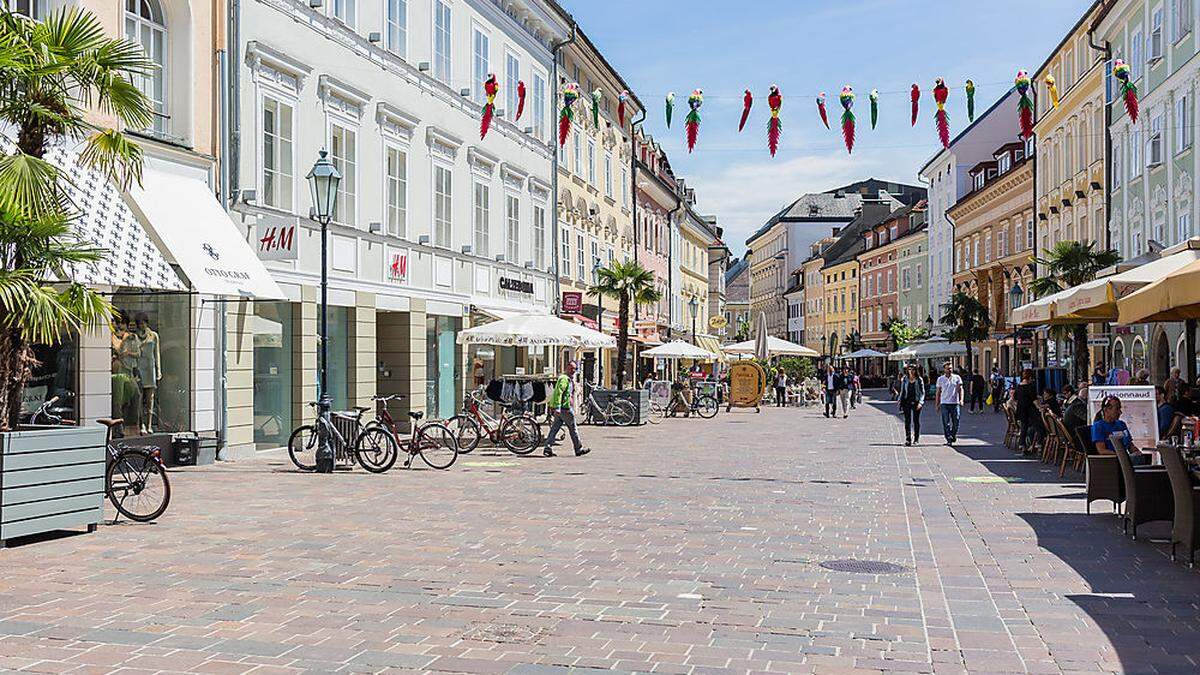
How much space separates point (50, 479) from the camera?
10.6 meters

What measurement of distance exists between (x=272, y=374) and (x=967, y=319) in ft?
145

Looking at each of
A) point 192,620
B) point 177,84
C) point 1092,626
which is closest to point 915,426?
point 177,84

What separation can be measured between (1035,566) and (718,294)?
91605 millimetres

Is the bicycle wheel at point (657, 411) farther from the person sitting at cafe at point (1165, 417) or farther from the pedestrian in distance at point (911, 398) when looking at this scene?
the person sitting at cafe at point (1165, 417)

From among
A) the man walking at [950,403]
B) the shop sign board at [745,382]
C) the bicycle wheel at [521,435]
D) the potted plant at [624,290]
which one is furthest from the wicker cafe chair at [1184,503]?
the shop sign board at [745,382]

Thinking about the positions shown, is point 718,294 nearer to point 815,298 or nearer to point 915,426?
point 815,298

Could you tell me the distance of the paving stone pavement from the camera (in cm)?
677

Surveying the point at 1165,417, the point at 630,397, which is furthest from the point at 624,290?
the point at 1165,417

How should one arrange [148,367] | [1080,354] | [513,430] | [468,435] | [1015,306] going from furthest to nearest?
[1015,306], [1080,354], [513,430], [468,435], [148,367]

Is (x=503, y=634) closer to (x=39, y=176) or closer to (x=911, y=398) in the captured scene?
(x=39, y=176)

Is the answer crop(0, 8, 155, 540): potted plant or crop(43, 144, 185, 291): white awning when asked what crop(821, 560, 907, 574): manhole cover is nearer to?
crop(0, 8, 155, 540): potted plant

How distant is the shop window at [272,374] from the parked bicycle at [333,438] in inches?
90.9

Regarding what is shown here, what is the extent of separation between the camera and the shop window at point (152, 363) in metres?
17.0

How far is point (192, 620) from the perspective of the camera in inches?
297
